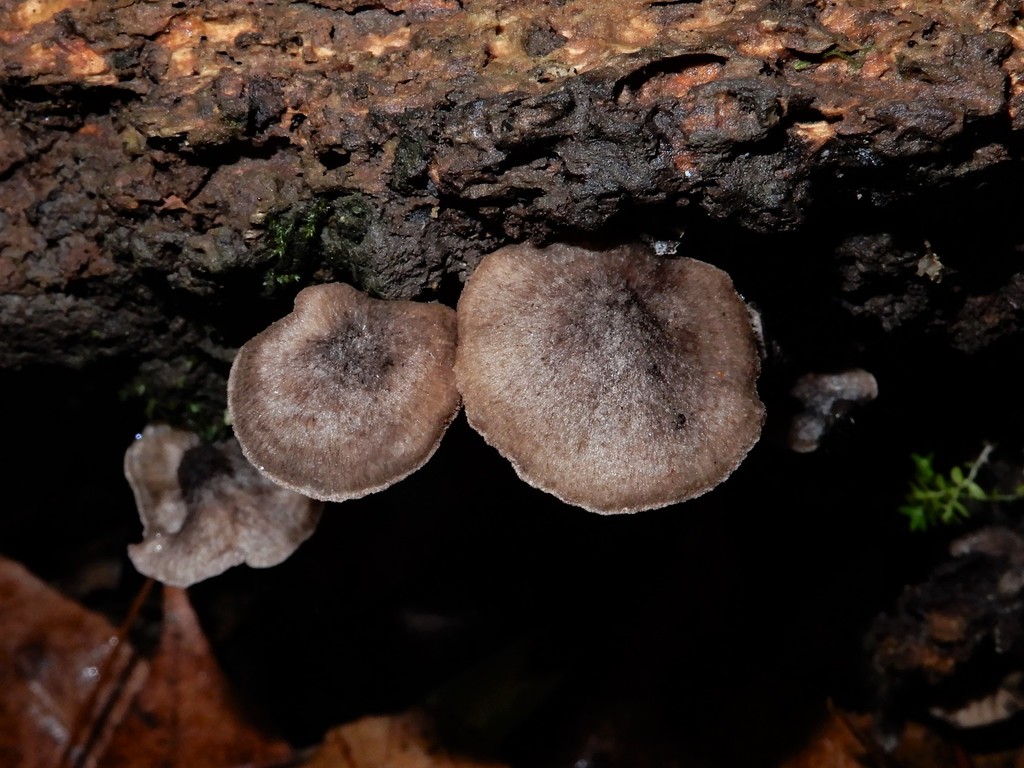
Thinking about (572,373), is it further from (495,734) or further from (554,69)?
(495,734)

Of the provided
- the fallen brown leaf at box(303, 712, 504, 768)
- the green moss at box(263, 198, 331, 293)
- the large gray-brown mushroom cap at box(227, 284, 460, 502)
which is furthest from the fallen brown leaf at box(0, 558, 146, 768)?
the green moss at box(263, 198, 331, 293)

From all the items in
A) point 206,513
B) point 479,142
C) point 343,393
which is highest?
point 479,142

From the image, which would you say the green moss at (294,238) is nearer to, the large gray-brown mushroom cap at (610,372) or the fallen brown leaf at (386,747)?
the large gray-brown mushroom cap at (610,372)

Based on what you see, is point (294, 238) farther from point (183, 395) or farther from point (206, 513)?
point (206, 513)

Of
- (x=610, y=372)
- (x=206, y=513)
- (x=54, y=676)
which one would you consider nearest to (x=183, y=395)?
(x=206, y=513)

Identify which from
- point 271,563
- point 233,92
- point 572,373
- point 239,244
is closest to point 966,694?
point 572,373

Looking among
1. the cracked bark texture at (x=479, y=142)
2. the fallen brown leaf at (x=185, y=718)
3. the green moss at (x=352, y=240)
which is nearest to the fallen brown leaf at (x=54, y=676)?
the fallen brown leaf at (x=185, y=718)
